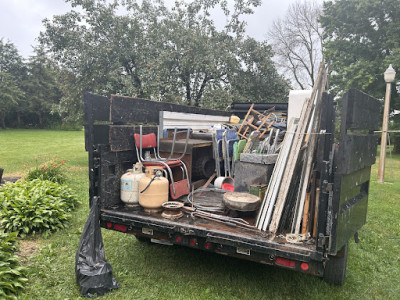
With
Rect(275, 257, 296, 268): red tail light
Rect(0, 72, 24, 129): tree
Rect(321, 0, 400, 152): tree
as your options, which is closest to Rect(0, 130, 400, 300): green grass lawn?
Rect(275, 257, 296, 268): red tail light

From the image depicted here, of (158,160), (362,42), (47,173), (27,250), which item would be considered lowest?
(27,250)

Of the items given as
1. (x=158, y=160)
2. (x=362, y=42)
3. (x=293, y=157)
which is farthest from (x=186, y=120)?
(x=362, y=42)

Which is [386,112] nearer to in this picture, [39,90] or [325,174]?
[325,174]

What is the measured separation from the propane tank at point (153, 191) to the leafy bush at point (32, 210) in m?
2.20

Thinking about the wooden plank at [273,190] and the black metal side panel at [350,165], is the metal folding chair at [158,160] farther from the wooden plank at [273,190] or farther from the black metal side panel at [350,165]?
the black metal side panel at [350,165]

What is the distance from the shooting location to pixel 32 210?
4.81m

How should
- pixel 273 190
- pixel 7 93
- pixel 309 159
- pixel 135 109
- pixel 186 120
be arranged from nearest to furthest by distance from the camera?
pixel 309 159 < pixel 273 190 < pixel 135 109 < pixel 186 120 < pixel 7 93

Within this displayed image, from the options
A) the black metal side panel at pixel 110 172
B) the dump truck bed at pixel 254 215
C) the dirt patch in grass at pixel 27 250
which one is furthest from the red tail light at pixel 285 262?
the dirt patch in grass at pixel 27 250

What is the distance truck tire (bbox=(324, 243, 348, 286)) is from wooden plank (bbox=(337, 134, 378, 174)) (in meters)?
0.97

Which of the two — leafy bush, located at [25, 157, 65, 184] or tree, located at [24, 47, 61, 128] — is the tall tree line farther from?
leafy bush, located at [25, 157, 65, 184]

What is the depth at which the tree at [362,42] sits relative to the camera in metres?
18.3

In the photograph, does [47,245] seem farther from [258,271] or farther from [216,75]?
[216,75]

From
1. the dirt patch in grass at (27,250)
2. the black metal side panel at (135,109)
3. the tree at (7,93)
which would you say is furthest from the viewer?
the tree at (7,93)

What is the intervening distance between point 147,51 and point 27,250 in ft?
24.9
